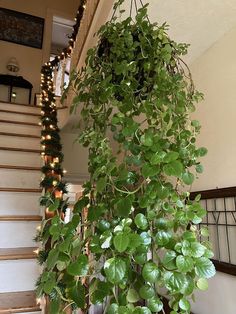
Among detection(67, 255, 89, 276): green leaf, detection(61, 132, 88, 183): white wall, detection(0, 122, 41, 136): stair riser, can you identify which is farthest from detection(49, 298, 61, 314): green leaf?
detection(61, 132, 88, 183): white wall

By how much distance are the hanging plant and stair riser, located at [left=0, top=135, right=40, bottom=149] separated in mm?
2345

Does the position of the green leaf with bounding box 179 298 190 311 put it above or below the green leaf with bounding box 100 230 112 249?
below

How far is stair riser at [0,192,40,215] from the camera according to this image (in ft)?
7.84

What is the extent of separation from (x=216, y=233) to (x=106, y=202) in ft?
3.32

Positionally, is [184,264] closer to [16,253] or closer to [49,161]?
[16,253]

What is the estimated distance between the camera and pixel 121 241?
70 cm

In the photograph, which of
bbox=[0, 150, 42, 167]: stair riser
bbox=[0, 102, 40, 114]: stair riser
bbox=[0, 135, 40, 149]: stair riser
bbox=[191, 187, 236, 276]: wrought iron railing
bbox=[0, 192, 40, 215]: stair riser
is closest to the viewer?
bbox=[191, 187, 236, 276]: wrought iron railing

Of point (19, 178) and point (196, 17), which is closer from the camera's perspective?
point (196, 17)

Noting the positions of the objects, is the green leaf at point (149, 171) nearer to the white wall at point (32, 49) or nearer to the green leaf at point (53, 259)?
the green leaf at point (53, 259)

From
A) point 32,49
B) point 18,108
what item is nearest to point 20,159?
point 18,108

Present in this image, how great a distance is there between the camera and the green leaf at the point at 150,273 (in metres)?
0.71

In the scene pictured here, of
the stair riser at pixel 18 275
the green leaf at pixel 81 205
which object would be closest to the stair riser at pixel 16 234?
the stair riser at pixel 18 275

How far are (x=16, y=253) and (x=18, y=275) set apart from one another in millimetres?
154

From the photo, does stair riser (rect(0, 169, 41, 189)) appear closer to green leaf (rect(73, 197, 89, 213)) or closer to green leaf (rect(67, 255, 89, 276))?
green leaf (rect(73, 197, 89, 213))
